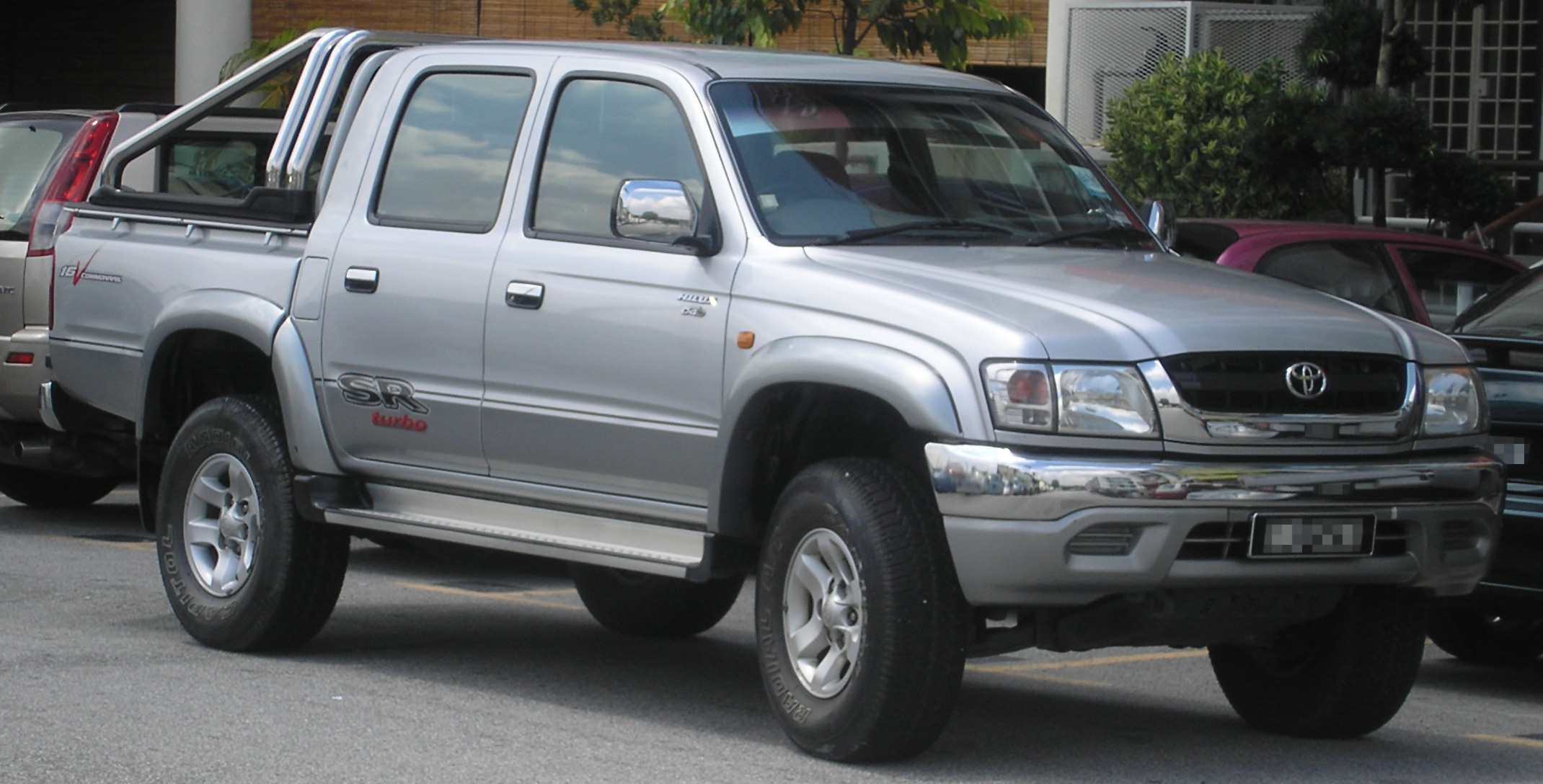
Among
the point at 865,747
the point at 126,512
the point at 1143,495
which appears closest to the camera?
the point at 1143,495

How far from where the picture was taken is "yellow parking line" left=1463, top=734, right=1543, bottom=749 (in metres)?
6.81

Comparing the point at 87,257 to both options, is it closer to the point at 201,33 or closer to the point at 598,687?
the point at 598,687

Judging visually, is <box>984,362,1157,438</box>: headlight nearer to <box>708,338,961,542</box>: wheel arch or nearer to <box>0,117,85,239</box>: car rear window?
<box>708,338,961,542</box>: wheel arch

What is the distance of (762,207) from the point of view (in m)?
6.35

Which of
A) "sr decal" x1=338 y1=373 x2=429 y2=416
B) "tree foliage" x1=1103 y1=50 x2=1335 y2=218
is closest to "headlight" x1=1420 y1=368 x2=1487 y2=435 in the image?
"sr decal" x1=338 y1=373 x2=429 y2=416

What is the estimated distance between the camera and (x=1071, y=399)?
5.45m

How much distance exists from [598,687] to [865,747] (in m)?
1.66

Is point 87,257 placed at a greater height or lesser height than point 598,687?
greater

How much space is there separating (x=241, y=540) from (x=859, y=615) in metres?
2.80

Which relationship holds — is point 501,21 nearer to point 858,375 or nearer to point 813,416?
point 813,416

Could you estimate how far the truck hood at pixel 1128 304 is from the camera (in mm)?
5531

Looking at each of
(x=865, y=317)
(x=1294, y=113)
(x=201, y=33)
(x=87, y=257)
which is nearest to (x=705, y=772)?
(x=865, y=317)

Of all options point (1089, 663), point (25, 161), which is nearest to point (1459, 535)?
point (1089, 663)

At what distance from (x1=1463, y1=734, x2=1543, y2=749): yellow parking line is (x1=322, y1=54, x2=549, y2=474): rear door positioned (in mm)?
3143
